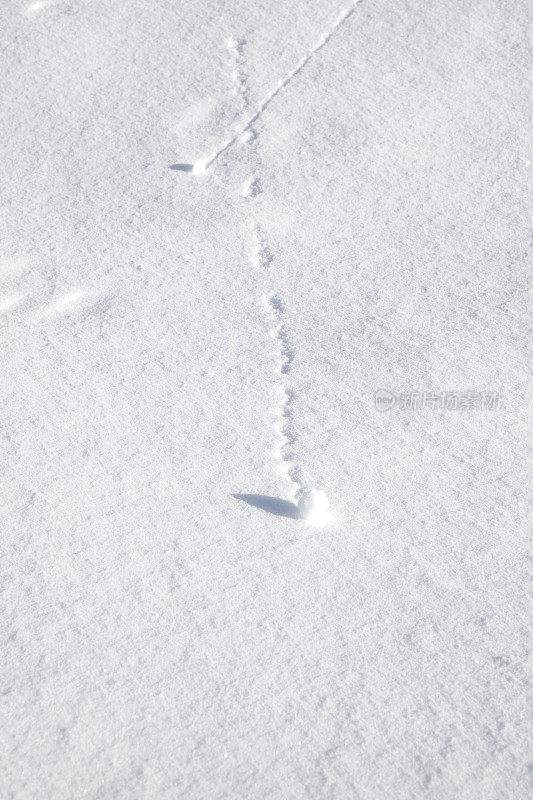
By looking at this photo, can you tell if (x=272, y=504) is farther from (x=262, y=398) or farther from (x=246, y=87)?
(x=246, y=87)

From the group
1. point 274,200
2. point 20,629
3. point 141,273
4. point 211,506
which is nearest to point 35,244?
point 141,273

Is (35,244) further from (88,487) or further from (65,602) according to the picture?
(65,602)

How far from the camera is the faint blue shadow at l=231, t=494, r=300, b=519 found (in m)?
3.36

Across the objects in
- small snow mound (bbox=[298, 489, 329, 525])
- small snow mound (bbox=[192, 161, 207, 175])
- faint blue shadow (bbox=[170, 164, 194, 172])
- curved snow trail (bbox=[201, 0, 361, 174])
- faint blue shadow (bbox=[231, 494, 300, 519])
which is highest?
curved snow trail (bbox=[201, 0, 361, 174])

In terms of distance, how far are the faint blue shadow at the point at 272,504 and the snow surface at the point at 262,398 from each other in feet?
0.05

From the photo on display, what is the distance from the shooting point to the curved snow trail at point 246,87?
5.18 metres

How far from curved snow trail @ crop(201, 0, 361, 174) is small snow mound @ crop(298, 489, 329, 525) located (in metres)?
2.62

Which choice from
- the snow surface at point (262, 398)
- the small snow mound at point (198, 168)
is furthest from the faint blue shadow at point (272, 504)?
the small snow mound at point (198, 168)

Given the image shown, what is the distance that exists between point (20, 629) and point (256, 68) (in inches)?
170

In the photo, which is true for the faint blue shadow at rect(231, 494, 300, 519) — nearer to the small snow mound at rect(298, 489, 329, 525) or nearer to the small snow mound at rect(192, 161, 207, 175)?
the small snow mound at rect(298, 489, 329, 525)

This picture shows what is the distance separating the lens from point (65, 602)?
3.05 meters

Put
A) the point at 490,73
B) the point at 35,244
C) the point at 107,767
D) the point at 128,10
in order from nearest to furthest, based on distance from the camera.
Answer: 1. the point at 107,767
2. the point at 35,244
3. the point at 490,73
4. the point at 128,10

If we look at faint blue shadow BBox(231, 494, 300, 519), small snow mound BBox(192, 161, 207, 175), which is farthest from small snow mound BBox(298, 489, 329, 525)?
small snow mound BBox(192, 161, 207, 175)

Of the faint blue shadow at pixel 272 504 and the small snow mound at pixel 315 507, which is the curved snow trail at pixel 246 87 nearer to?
the faint blue shadow at pixel 272 504
